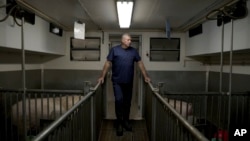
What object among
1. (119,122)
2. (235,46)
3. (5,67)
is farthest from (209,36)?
(5,67)

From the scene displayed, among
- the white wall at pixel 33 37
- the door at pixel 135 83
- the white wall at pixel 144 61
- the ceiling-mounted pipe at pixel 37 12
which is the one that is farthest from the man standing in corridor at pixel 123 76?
the white wall at pixel 144 61

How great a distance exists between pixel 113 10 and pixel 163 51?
2603 mm

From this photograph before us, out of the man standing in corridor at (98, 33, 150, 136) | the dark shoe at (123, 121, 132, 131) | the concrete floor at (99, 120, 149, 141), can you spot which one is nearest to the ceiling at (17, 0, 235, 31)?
the man standing in corridor at (98, 33, 150, 136)

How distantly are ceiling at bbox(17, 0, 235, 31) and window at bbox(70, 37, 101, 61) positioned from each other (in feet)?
A: 4.28

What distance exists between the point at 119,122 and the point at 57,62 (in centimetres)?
298

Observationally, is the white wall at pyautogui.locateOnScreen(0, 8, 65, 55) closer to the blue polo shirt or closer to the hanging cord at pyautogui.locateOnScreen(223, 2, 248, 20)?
the blue polo shirt

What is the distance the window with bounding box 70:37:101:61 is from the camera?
19.3ft

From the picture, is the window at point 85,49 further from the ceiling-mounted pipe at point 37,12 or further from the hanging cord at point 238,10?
the hanging cord at point 238,10

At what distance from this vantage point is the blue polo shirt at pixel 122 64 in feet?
12.4

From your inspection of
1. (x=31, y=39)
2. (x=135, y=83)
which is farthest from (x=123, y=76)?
(x=135, y=83)

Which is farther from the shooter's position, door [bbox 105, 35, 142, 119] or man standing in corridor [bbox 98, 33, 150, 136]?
door [bbox 105, 35, 142, 119]

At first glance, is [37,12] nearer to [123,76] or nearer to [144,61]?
[123,76]

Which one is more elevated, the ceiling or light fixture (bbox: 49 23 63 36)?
the ceiling

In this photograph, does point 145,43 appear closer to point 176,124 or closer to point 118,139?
point 118,139
